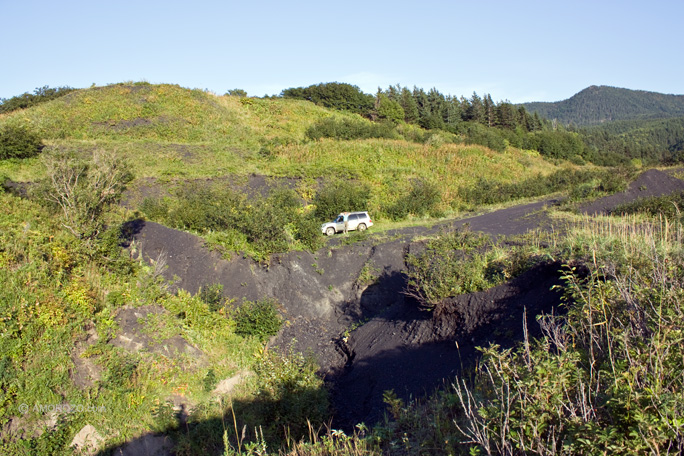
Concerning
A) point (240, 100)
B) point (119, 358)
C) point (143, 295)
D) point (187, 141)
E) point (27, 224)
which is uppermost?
point (240, 100)

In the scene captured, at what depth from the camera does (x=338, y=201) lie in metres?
22.7

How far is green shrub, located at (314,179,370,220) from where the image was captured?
2248cm

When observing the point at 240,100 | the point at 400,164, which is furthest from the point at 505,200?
the point at 240,100

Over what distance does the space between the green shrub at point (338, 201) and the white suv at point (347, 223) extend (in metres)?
2.17

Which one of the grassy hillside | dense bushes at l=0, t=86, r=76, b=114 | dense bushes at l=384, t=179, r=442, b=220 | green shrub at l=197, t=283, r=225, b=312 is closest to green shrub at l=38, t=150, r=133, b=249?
green shrub at l=197, t=283, r=225, b=312

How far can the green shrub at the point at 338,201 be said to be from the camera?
22483 mm

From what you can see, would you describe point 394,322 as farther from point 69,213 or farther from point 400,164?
point 400,164

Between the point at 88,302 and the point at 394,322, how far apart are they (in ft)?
24.4

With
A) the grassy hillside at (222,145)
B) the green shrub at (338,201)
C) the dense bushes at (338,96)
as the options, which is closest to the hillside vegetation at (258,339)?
the green shrub at (338,201)

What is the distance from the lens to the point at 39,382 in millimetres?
7395

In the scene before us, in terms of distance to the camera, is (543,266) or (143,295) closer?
(543,266)

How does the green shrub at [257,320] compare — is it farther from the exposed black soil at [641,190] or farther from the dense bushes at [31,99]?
the dense bushes at [31,99]

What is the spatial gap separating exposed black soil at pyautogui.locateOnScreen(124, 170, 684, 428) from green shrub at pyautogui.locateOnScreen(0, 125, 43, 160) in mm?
13837

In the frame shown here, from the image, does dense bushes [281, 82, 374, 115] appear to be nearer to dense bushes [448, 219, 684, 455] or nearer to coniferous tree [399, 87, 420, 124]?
coniferous tree [399, 87, 420, 124]
